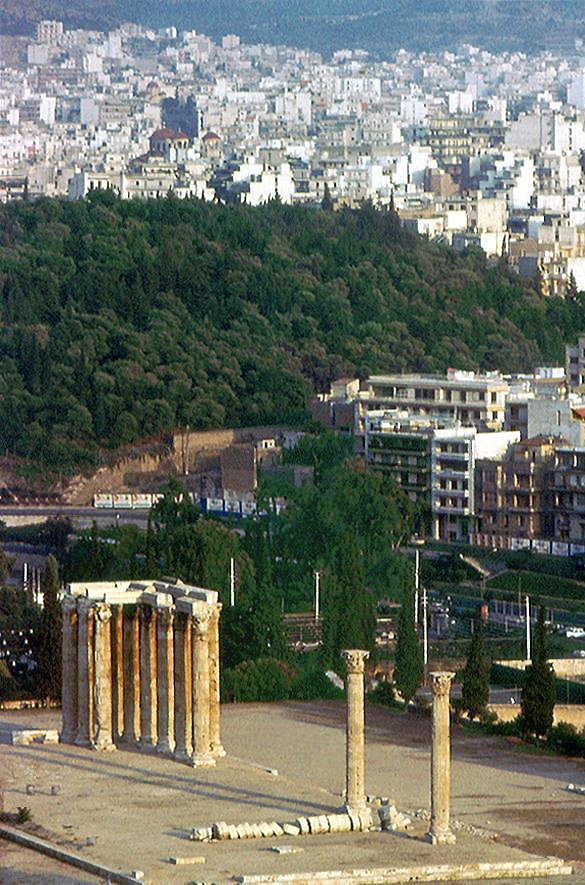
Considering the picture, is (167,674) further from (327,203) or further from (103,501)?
(327,203)

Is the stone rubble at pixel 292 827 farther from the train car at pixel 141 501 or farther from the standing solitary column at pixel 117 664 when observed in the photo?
the train car at pixel 141 501

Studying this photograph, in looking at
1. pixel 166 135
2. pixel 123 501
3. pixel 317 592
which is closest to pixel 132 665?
pixel 317 592

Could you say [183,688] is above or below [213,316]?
below

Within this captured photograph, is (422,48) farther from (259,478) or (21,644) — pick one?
(21,644)

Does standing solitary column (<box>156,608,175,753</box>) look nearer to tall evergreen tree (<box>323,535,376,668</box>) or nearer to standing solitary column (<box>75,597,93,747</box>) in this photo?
standing solitary column (<box>75,597,93,747</box>)

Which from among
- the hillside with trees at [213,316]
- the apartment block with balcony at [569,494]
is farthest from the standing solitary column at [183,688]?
the hillside with trees at [213,316]
